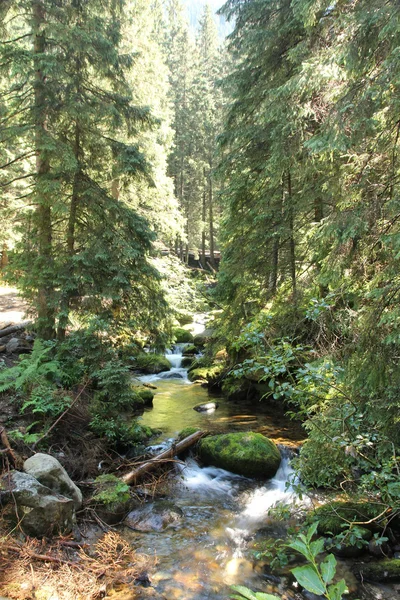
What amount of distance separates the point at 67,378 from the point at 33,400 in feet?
4.88

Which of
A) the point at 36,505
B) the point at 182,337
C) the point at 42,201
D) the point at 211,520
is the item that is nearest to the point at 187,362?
the point at 182,337

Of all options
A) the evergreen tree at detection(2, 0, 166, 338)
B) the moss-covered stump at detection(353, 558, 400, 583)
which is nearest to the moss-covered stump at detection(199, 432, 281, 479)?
the moss-covered stump at detection(353, 558, 400, 583)

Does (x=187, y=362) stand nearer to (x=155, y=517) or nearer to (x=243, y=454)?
(x=243, y=454)

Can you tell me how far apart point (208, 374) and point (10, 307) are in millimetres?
9663

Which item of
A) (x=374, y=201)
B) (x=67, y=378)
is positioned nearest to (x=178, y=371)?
(x=67, y=378)

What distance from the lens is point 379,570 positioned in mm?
4773

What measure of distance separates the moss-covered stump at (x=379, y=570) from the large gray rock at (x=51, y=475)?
379cm

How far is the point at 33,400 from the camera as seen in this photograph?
661cm

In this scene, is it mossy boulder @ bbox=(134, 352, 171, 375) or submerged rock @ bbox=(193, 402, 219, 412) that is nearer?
submerged rock @ bbox=(193, 402, 219, 412)

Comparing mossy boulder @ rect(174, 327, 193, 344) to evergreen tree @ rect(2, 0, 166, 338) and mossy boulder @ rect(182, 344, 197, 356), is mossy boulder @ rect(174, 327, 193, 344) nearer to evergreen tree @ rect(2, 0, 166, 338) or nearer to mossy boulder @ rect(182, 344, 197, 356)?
mossy boulder @ rect(182, 344, 197, 356)

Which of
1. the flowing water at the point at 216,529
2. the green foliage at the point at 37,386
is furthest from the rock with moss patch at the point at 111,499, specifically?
the green foliage at the point at 37,386

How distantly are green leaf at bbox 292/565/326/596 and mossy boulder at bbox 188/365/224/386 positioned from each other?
12543mm

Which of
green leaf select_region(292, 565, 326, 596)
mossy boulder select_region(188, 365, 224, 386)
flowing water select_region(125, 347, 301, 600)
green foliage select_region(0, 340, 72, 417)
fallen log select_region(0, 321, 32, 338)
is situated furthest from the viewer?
mossy boulder select_region(188, 365, 224, 386)

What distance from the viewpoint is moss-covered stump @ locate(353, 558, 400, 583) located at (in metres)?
4.65
